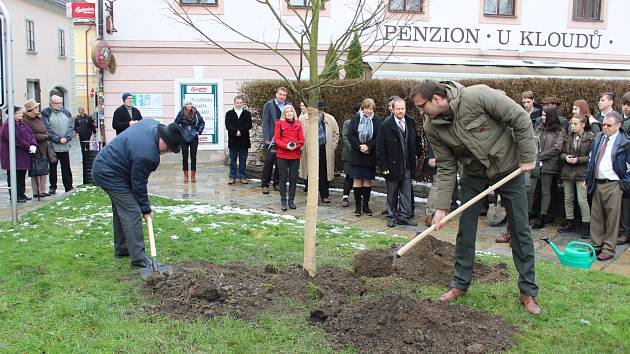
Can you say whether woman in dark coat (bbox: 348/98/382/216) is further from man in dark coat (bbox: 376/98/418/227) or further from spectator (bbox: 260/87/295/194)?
spectator (bbox: 260/87/295/194)

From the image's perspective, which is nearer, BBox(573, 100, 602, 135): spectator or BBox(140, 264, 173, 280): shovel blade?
BBox(140, 264, 173, 280): shovel blade

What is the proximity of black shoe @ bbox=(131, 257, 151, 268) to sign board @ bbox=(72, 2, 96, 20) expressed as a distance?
12940mm

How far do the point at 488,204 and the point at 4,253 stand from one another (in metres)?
7.22

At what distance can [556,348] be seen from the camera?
443cm

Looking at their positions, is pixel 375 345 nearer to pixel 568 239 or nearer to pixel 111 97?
pixel 568 239

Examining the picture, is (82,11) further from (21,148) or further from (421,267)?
(421,267)

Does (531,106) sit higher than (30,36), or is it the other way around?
(30,36)

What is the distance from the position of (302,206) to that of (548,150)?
13.9 feet

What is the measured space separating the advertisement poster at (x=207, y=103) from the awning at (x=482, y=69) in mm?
4795

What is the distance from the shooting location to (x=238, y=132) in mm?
12922

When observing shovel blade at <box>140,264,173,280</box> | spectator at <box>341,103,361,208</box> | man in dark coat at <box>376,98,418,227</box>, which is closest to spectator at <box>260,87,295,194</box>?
spectator at <box>341,103,361,208</box>

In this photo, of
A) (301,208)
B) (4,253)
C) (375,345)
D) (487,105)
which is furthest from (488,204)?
(4,253)

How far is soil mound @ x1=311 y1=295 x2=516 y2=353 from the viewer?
432cm

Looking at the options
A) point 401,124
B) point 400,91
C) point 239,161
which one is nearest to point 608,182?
point 401,124
